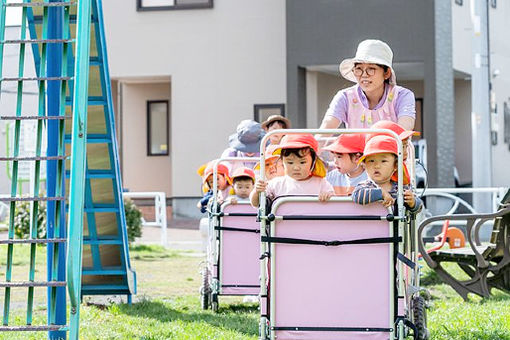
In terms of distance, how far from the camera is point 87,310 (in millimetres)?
8531

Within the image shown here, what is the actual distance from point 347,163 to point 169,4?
17.0 metres

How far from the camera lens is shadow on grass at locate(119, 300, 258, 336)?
7434mm

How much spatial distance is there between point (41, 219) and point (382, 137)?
9.86 meters

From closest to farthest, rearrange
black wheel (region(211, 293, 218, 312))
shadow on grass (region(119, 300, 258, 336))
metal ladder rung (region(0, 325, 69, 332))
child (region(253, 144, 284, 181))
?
metal ladder rung (region(0, 325, 69, 332)) → shadow on grass (region(119, 300, 258, 336)) → child (region(253, 144, 284, 181)) → black wheel (region(211, 293, 218, 312))

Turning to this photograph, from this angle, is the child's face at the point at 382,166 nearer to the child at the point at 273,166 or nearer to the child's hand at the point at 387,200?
the child's hand at the point at 387,200

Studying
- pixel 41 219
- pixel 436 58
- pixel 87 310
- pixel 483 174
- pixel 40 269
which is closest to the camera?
pixel 87 310

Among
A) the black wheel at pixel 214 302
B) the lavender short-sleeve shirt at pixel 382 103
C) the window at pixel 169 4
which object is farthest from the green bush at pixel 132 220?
the lavender short-sleeve shirt at pixel 382 103

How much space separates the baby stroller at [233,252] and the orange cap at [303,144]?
2.49 meters

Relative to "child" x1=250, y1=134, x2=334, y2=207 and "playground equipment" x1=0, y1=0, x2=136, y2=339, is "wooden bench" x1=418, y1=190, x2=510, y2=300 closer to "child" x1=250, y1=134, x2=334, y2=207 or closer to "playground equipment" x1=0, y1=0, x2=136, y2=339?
"playground equipment" x1=0, y1=0, x2=136, y2=339

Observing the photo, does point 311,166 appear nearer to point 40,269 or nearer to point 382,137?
point 382,137

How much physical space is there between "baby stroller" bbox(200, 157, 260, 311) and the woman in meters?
2.02

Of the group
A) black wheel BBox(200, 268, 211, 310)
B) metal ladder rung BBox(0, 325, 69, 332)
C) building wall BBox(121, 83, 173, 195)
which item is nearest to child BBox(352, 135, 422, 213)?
metal ladder rung BBox(0, 325, 69, 332)

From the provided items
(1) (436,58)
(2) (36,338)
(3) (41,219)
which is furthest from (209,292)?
(1) (436,58)

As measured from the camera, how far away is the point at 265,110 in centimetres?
2262
